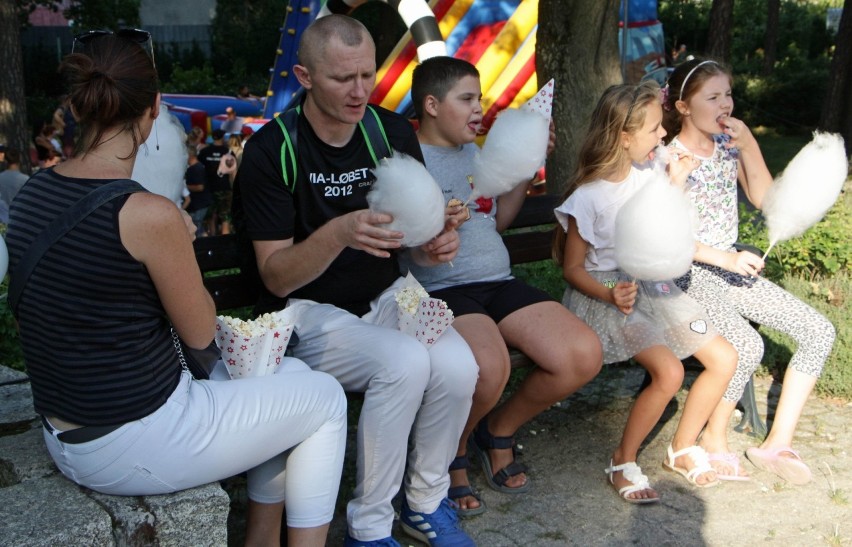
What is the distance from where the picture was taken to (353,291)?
3186mm

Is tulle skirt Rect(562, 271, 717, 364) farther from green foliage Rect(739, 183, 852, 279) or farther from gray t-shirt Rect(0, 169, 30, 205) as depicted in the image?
gray t-shirt Rect(0, 169, 30, 205)

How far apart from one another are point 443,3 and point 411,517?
28.9 ft

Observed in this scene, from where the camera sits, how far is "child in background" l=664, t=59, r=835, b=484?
371 centimetres

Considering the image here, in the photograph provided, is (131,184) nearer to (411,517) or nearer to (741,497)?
(411,517)

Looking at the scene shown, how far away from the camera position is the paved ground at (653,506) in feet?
10.5

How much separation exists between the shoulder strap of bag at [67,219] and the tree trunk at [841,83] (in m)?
11.7

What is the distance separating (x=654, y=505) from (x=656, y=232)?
1.05m

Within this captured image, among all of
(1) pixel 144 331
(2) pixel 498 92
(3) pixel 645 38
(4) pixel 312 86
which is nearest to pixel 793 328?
(4) pixel 312 86

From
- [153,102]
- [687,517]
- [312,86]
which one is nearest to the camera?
[153,102]

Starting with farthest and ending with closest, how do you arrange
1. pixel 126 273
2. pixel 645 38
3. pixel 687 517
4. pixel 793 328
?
pixel 645 38, pixel 793 328, pixel 687 517, pixel 126 273

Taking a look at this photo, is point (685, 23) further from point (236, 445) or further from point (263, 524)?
point (236, 445)

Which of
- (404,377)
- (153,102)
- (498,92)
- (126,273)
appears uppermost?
(153,102)

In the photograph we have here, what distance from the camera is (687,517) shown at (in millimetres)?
3348

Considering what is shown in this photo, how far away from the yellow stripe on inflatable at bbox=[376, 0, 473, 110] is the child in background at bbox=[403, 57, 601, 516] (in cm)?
707
